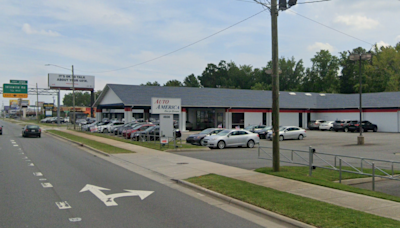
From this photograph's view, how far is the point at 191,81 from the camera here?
122 m

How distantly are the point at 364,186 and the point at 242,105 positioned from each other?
3939cm

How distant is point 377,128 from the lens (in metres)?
48.7

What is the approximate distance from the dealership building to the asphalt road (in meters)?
31.6

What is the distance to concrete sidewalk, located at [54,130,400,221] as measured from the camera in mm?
8703

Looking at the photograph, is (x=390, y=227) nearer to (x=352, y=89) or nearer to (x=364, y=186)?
(x=364, y=186)

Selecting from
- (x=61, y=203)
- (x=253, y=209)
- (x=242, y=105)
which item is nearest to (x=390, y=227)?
(x=253, y=209)

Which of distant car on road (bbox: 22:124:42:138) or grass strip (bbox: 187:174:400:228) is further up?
distant car on road (bbox: 22:124:42:138)

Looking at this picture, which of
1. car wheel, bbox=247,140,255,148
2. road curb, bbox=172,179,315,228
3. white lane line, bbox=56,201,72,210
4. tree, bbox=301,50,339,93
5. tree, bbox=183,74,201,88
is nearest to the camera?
road curb, bbox=172,179,315,228

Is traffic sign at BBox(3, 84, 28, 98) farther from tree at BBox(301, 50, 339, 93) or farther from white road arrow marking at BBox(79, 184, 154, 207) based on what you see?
tree at BBox(301, 50, 339, 93)

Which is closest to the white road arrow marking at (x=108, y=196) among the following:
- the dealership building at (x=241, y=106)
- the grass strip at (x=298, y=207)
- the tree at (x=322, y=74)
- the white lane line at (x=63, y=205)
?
the white lane line at (x=63, y=205)

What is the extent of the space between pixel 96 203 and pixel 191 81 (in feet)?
375

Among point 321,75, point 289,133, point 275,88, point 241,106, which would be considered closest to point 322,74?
point 321,75

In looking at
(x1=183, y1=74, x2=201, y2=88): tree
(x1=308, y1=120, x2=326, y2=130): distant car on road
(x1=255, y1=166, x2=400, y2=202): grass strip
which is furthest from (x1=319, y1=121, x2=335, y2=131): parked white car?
(x1=183, y1=74, x2=201, y2=88): tree

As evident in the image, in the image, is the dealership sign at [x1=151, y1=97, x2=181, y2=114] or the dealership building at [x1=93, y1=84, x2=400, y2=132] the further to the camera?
the dealership building at [x1=93, y1=84, x2=400, y2=132]
